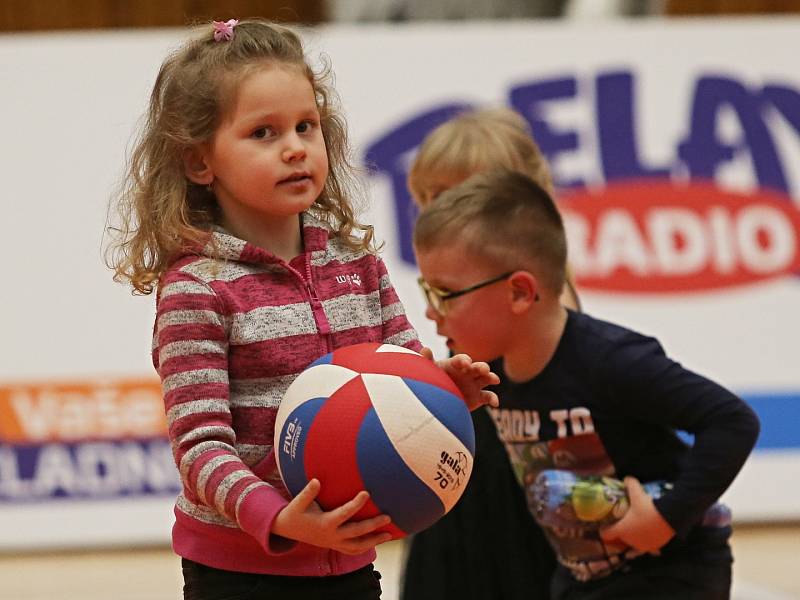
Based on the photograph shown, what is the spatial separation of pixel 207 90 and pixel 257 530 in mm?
738

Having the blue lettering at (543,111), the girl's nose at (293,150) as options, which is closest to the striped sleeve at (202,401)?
the girl's nose at (293,150)

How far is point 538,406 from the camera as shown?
8.83ft

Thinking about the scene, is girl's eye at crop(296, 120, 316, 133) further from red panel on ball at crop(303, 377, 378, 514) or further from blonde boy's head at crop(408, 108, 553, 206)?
blonde boy's head at crop(408, 108, 553, 206)

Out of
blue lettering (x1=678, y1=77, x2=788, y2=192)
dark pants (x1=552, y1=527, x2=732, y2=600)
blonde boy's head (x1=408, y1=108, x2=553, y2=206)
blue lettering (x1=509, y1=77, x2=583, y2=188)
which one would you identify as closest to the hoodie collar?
dark pants (x1=552, y1=527, x2=732, y2=600)

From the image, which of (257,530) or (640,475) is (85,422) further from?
(257,530)

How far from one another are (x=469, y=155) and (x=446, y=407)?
4.69 ft

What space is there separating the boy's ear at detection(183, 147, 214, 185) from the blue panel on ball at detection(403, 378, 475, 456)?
51 cm

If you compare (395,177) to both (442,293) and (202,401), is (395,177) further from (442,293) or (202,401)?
(202,401)

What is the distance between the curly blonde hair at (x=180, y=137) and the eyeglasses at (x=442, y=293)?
51 centimetres

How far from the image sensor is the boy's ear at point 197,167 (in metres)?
2.13

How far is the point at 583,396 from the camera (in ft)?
8.65

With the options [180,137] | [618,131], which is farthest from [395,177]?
[180,137]

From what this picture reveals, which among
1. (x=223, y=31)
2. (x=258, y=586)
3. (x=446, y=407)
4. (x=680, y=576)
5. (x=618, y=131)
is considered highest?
(x=618, y=131)

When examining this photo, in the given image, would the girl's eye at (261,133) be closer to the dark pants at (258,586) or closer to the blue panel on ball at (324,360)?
the blue panel on ball at (324,360)
